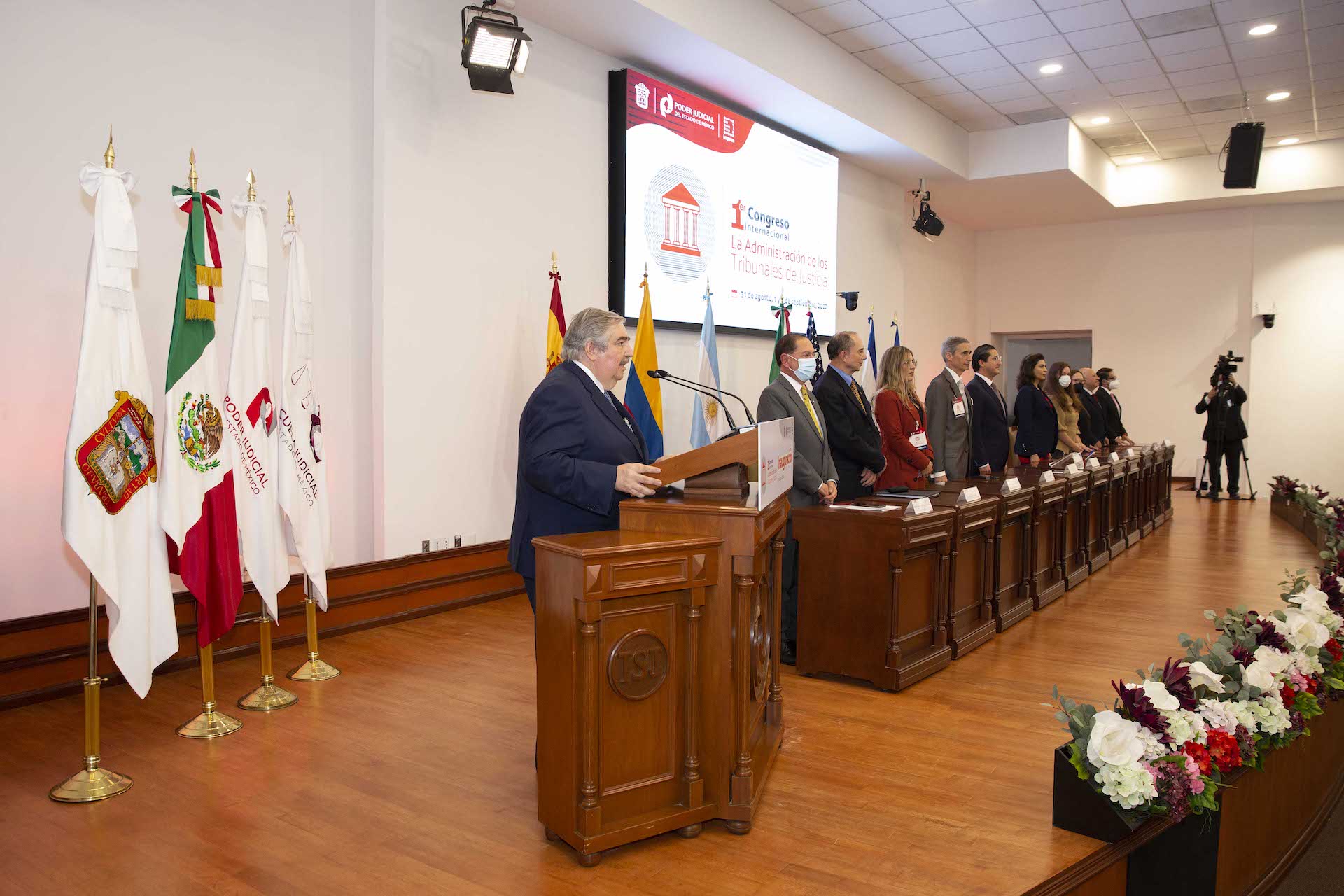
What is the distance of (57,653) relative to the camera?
12.8ft

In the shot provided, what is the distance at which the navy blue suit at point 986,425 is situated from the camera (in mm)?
6855

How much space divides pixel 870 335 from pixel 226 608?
26.2 feet

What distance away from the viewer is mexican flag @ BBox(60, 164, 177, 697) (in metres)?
3.02

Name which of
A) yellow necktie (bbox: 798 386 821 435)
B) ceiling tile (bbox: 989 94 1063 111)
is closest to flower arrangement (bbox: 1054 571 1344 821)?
yellow necktie (bbox: 798 386 821 435)

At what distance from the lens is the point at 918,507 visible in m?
4.21

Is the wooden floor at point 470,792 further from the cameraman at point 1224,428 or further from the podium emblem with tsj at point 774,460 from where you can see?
the cameraman at point 1224,428

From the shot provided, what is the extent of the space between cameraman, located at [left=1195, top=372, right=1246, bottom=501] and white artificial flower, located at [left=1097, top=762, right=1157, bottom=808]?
10764 mm

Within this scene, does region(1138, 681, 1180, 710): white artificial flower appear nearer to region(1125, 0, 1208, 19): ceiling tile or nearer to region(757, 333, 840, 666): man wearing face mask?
region(757, 333, 840, 666): man wearing face mask

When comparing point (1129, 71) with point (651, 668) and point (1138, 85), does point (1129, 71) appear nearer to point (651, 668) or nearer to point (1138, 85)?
point (1138, 85)

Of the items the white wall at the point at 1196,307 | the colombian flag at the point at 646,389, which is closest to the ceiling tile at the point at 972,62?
the colombian flag at the point at 646,389

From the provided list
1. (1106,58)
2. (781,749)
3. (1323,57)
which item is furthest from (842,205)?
(781,749)

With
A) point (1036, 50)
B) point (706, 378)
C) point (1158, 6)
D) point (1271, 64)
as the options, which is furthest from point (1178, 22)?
point (706, 378)

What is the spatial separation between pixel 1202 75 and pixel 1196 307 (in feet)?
16.2

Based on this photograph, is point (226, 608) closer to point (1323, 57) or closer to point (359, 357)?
point (359, 357)
